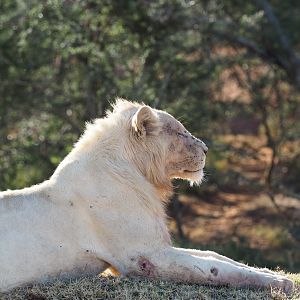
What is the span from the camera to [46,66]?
44.7ft

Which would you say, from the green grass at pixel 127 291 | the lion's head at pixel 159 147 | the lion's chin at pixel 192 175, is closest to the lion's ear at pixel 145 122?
the lion's head at pixel 159 147

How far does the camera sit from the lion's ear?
5.86 m

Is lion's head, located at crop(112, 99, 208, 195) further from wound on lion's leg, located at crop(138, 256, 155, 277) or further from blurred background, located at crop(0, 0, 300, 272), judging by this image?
blurred background, located at crop(0, 0, 300, 272)

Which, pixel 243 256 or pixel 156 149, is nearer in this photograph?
pixel 156 149

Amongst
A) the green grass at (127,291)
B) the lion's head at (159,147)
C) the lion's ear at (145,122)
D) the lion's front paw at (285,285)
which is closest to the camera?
the green grass at (127,291)

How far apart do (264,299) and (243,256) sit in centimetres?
603

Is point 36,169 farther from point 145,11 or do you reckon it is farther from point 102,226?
point 102,226

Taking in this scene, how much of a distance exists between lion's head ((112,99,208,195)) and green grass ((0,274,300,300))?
89cm

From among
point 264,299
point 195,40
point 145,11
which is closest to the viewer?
point 264,299

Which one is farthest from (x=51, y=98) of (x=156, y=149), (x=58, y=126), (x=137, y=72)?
(x=156, y=149)

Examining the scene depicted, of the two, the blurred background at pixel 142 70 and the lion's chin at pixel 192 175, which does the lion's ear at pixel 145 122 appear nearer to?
the lion's chin at pixel 192 175

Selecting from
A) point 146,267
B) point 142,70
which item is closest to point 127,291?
point 146,267

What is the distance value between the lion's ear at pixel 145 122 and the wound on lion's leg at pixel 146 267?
955 millimetres

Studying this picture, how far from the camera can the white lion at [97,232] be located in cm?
543
